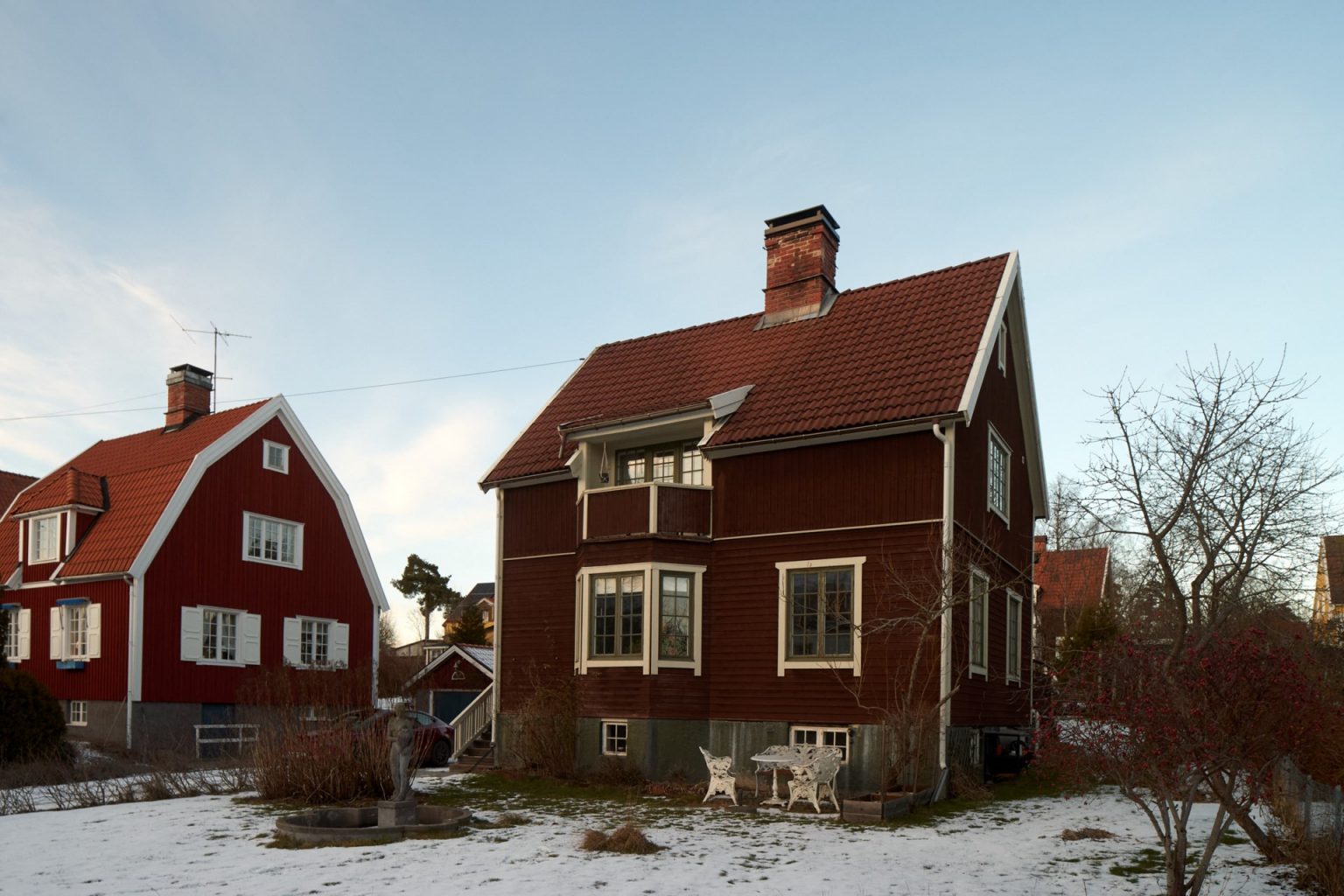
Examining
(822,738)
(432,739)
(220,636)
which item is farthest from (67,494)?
(822,738)

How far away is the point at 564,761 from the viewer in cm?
2028

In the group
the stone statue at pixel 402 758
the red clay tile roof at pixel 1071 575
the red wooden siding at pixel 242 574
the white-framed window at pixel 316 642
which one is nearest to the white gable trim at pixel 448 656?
the red wooden siding at pixel 242 574

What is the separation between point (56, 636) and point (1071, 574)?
123ft

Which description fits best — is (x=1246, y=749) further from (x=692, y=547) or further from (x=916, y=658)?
(x=692, y=547)

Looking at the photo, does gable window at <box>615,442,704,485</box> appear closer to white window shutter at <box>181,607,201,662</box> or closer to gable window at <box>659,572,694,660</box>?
gable window at <box>659,572,694,660</box>

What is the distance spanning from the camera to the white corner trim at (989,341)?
1803cm

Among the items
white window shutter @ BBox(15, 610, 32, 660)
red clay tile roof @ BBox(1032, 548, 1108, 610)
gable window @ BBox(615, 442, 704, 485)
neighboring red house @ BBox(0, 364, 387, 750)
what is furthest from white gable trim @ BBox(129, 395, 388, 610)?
red clay tile roof @ BBox(1032, 548, 1108, 610)

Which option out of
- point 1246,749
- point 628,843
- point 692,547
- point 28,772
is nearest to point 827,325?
point 692,547

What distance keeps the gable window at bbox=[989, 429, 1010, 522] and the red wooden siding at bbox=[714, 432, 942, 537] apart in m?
3.08

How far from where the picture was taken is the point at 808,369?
69.1 feet

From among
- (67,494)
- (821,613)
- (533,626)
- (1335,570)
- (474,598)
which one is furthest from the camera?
(474,598)

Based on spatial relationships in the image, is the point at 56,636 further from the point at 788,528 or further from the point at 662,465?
the point at 788,528

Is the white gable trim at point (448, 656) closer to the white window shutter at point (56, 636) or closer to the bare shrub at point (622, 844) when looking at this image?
the white window shutter at point (56, 636)

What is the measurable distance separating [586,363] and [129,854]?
15.2 meters
